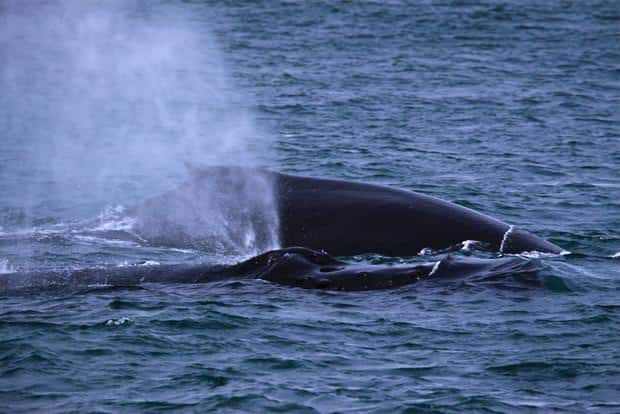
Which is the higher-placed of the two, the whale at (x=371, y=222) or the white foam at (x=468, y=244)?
the whale at (x=371, y=222)

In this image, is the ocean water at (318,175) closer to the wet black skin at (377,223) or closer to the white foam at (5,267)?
the white foam at (5,267)

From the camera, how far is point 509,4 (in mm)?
56750

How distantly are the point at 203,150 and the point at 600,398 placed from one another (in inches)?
709

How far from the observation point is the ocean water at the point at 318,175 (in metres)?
11.1

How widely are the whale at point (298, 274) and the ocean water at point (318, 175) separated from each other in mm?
217

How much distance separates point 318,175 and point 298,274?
33.3 feet

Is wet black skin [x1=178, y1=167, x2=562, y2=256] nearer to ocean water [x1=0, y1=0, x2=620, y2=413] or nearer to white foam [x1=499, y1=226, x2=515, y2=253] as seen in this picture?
white foam [x1=499, y1=226, x2=515, y2=253]

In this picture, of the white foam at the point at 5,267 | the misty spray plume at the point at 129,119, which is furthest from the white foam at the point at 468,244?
the white foam at the point at 5,267

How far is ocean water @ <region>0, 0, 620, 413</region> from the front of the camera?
11.1m

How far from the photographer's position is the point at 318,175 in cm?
2358

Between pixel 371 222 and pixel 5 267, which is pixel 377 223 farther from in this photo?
pixel 5 267

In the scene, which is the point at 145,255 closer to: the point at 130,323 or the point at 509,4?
the point at 130,323

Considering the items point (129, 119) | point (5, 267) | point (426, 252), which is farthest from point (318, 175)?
point (129, 119)

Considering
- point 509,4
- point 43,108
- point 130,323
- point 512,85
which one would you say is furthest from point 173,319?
point 509,4
